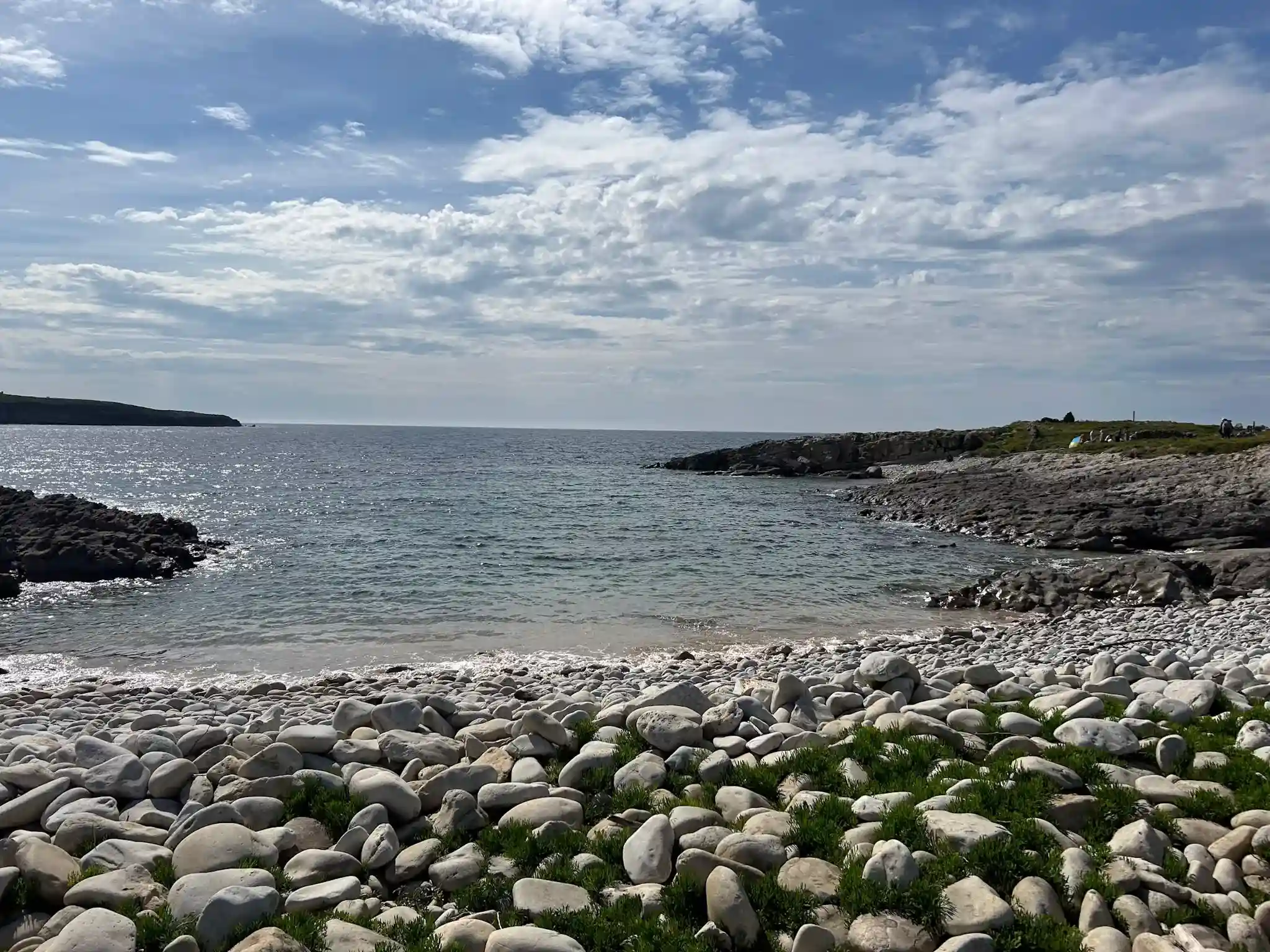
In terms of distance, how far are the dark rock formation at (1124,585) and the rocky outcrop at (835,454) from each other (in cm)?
6171

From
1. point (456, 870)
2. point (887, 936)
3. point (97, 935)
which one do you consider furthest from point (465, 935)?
point (887, 936)

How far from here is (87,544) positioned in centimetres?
2917

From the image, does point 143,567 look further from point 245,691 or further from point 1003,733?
point 1003,733

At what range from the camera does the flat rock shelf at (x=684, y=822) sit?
5172 mm

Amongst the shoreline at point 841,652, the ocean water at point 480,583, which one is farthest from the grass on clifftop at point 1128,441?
the shoreline at point 841,652

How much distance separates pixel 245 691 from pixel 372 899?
31.1 ft

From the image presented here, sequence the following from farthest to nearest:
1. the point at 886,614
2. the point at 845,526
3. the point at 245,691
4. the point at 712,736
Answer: the point at 845,526
the point at 886,614
the point at 245,691
the point at 712,736

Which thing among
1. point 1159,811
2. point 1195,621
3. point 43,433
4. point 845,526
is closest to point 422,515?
point 845,526

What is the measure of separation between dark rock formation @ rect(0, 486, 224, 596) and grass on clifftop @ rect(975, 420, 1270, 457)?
190 ft

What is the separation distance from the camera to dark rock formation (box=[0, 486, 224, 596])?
1075 inches

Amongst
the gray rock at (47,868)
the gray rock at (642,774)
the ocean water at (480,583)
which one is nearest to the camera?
the gray rock at (47,868)

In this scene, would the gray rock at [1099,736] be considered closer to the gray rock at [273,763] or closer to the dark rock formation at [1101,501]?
the gray rock at [273,763]

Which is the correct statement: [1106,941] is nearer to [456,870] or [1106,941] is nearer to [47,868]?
[456,870]

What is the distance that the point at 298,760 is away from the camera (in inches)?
292
